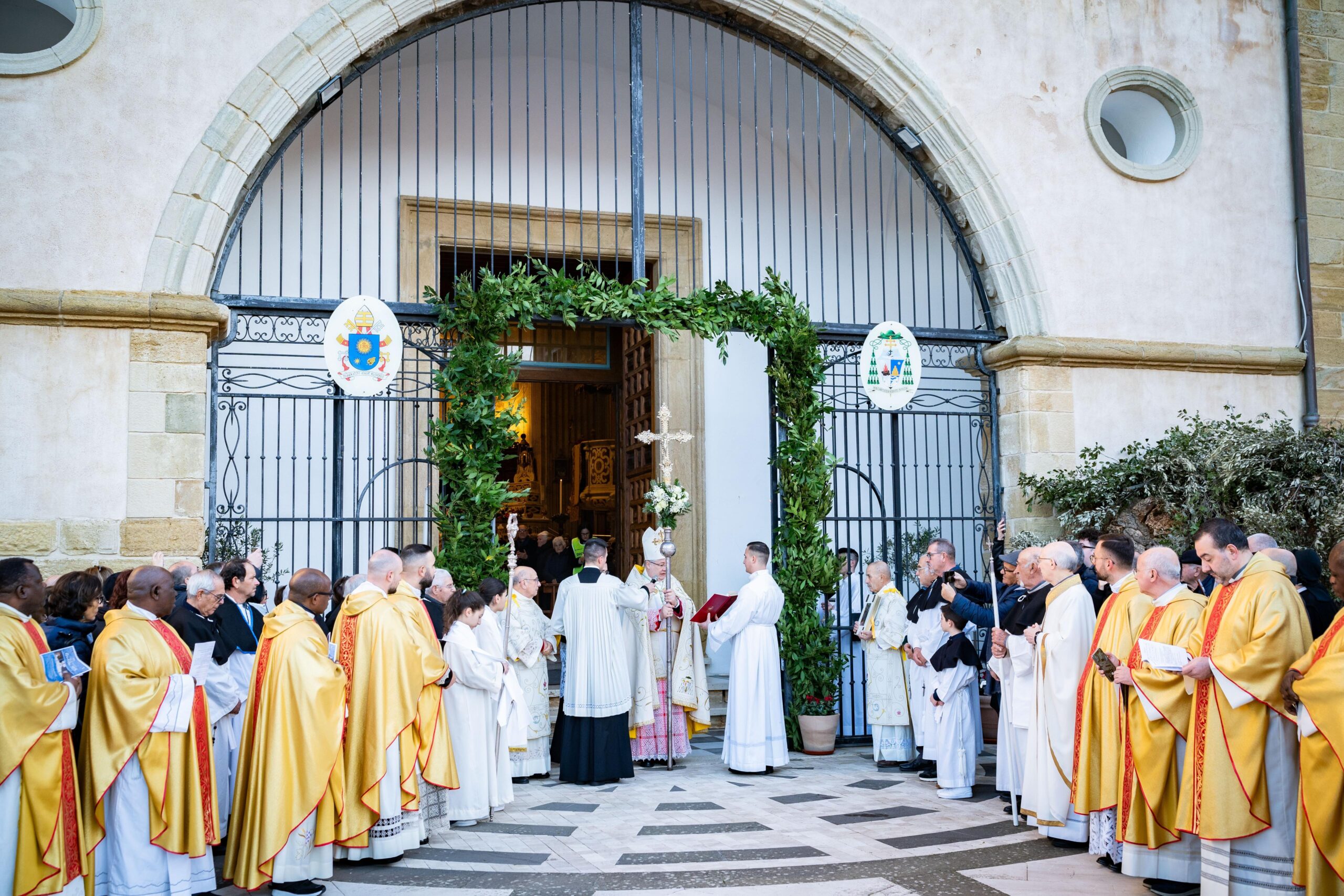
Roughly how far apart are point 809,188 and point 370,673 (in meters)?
8.48

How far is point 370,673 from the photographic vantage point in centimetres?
595

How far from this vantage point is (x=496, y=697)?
7.08 m

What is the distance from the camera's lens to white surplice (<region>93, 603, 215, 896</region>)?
4930mm

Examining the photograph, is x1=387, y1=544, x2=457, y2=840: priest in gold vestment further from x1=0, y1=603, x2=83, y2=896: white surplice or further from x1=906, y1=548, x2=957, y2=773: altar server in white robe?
x1=906, y1=548, x2=957, y2=773: altar server in white robe

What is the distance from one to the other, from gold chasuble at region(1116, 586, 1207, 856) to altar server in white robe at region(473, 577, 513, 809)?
351cm

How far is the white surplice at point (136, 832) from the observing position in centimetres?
493

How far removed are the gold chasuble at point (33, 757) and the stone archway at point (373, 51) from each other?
423 centimetres

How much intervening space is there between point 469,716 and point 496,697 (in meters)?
0.26

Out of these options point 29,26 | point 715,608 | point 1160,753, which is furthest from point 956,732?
point 29,26

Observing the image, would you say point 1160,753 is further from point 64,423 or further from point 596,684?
point 64,423

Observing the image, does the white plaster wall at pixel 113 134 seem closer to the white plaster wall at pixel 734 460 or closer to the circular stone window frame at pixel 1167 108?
the white plaster wall at pixel 734 460

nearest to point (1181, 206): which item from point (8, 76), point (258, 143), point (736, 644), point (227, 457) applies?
point (736, 644)

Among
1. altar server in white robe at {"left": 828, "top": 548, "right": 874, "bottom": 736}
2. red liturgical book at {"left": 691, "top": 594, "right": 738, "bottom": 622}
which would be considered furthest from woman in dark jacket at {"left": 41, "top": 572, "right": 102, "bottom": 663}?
altar server in white robe at {"left": 828, "top": 548, "right": 874, "bottom": 736}

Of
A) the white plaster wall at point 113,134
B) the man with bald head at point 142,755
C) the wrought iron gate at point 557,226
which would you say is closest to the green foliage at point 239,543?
the wrought iron gate at point 557,226
